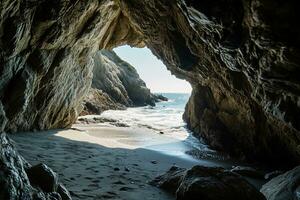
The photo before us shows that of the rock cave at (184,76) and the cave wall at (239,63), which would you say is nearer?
the rock cave at (184,76)

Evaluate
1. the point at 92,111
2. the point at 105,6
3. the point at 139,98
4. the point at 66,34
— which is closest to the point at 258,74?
the point at 66,34

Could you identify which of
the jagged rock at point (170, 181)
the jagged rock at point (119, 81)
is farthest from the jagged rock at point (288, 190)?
the jagged rock at point (119, 81)

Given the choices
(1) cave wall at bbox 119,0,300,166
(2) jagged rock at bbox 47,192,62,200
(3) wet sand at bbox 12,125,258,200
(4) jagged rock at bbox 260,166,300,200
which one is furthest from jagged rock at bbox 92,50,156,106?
(2) jagged rock at bbox 47,192,62,200

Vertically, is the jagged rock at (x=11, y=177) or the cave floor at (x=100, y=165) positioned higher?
the jagged rock at (x=11, y=177)

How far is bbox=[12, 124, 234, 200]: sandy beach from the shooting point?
5.94 m

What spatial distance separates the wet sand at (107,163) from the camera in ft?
19.5

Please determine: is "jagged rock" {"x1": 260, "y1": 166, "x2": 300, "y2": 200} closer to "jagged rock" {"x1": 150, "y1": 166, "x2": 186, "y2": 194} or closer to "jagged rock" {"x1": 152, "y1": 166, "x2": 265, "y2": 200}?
"jagged rock" {"x1": 152, "y1": 166, "x2": 265, "y2": 200}

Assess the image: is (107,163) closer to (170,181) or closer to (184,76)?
(170,181)

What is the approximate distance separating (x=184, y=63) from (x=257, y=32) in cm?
712

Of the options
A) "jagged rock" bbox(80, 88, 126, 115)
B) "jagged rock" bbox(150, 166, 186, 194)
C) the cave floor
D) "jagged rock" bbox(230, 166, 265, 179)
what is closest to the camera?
the cave floor

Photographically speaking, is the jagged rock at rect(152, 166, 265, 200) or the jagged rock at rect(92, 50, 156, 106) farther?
the jagged rock at rect(92, 50, 156, 106)

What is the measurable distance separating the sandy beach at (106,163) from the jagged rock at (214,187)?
1.97 feet

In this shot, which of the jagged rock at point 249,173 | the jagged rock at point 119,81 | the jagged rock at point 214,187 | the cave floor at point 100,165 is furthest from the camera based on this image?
the jagged rock at point 119,81

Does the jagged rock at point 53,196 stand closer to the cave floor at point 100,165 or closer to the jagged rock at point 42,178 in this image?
the jagged rock at point 42,178
